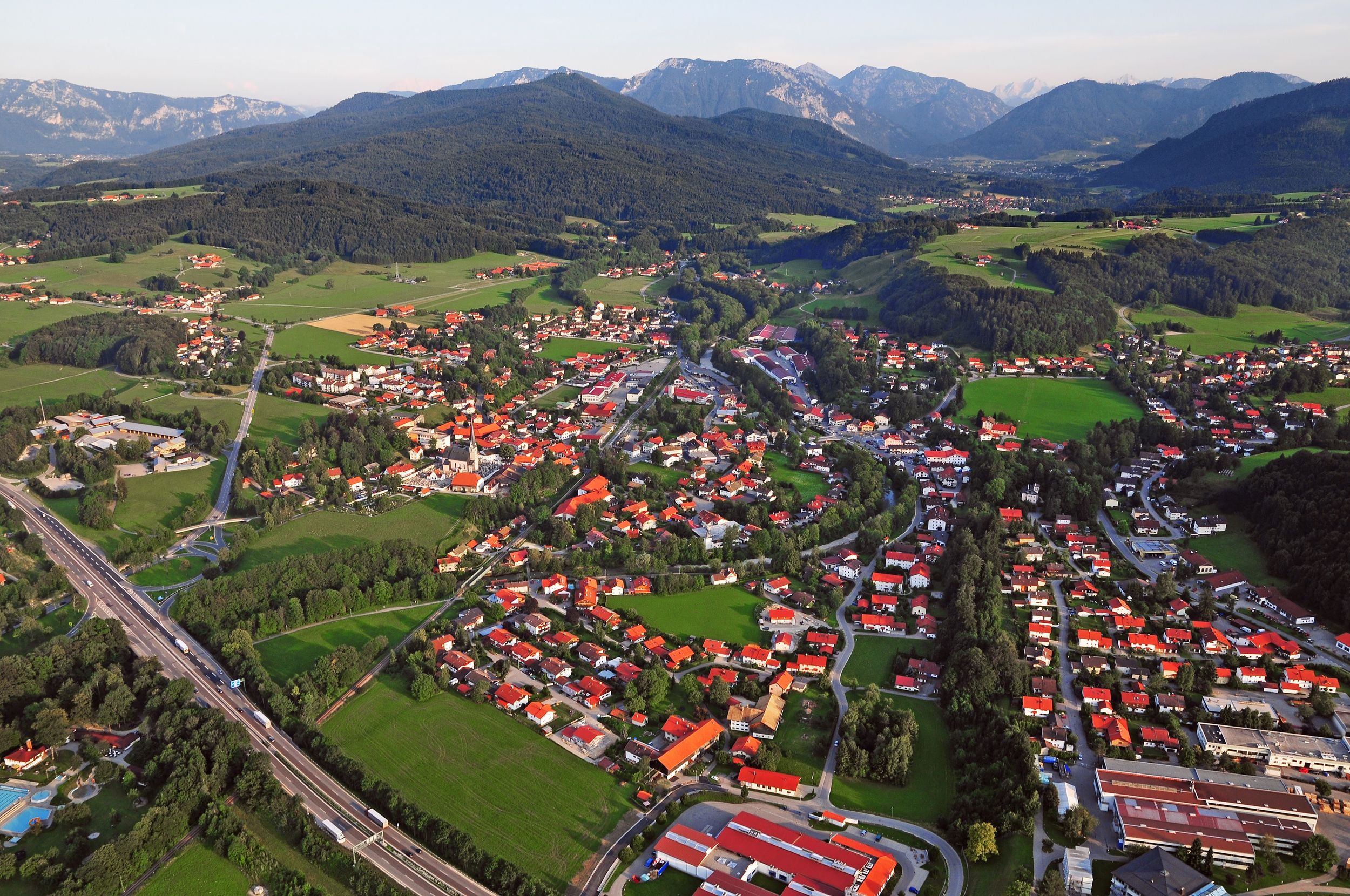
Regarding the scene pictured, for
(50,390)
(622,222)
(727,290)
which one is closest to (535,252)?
(622,222)

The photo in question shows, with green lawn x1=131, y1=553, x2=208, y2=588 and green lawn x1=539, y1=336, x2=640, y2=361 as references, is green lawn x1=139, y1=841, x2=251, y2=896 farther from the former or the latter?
green lawn x1=539, y1=336, x2=640, y2=361

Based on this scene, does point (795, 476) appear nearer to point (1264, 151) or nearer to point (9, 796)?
point (9, 796)

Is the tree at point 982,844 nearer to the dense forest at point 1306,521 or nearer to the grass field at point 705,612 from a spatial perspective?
the grass field at point 705,612

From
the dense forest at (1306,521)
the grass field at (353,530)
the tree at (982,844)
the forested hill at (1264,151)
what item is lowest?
the grass field at (353,530)

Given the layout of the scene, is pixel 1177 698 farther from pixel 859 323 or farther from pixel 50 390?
pixel 50 390

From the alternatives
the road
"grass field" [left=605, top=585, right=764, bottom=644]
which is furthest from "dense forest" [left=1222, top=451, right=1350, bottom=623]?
the road

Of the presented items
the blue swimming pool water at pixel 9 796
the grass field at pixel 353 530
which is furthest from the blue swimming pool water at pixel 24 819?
the grass field at pixel 353 530
